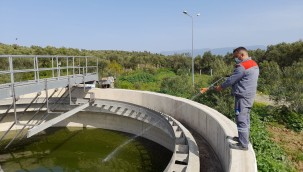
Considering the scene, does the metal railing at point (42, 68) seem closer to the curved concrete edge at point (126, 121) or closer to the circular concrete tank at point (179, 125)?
the curved concrete edge at point (126, 121)

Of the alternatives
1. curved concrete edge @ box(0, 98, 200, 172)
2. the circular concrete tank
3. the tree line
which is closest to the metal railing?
the tree line

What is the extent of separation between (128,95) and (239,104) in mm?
8235

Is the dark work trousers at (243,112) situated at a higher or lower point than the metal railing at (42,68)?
lower

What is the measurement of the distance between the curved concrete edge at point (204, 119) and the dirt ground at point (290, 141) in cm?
219

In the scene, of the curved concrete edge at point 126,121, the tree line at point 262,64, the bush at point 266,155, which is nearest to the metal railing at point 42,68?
the tree line at point 262,64

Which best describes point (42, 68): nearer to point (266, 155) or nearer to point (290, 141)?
point (266, 155)

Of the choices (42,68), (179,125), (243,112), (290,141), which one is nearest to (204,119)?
(179,125)

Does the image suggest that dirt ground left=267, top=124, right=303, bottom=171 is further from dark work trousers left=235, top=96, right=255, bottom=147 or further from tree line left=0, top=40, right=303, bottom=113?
dark work trousers left=235, top=96, right=255, bottom=147

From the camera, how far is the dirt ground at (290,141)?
717 centimetres

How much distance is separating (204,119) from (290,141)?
286 centimetres

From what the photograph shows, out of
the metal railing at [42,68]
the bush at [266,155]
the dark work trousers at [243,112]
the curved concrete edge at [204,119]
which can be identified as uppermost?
the metal railing at [42,68]

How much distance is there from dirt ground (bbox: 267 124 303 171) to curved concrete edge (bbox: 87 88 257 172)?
7.17 feet

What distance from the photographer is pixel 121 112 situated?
11.3 meters

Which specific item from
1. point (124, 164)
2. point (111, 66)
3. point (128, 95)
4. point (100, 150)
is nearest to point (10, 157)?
point (100, 150)
